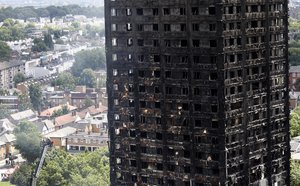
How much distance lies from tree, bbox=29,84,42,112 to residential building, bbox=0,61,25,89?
57.3 feet

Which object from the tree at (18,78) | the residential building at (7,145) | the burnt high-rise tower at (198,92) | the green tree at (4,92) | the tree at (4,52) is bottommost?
the residential building at (7,145)

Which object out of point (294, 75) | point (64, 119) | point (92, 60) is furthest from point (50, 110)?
point (92, 60)

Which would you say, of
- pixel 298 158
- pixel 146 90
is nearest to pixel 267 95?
pixel 146 90

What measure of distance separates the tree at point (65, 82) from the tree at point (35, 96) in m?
7.65

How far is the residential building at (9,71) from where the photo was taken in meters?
150

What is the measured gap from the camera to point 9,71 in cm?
15238

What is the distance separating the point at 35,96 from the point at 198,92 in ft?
287

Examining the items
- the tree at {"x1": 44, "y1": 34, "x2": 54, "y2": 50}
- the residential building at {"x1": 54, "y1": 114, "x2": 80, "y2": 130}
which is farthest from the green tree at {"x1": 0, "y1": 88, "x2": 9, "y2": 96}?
the tree at {"x1": 44, "y1": 34, "x2": 54, "y2": 50}

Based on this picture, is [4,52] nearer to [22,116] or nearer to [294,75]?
[22,116]

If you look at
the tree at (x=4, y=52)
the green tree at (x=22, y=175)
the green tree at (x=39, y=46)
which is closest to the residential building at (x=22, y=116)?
the green tree at (x=22, y=175)

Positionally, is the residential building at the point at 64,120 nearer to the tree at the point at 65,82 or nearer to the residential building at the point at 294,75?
the tree at the point at 65,82

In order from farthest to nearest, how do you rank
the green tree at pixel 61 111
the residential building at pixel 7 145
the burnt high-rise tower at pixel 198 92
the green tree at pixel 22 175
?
the green tree at pixel 61 111 < the residential building at pixel 7 145 < the green tree at pixel 22 175 < the burnt high-rise tower at pixel 198 92

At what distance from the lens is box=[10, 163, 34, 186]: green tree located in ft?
264

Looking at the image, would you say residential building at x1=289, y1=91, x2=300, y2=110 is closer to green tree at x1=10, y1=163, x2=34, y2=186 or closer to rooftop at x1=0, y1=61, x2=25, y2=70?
green tree at x1=10, y1=163, x2=34, y2=186
